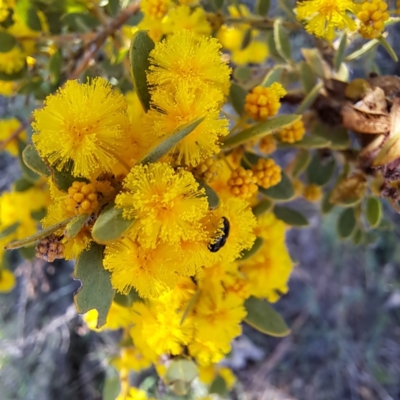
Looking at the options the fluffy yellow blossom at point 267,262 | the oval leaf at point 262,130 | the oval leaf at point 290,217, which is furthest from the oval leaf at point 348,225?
the oval leaf at point 262,130

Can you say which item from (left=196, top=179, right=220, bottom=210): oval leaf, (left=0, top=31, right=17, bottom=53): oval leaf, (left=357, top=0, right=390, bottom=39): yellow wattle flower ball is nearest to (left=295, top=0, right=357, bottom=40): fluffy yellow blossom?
(left=357, top=0, right=390, bottom=39): yellow wattle flower ball

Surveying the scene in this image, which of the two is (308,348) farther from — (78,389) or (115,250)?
(115,250)

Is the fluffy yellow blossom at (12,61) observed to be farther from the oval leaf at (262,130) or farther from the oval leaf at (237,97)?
the oval leaf at (262,130)

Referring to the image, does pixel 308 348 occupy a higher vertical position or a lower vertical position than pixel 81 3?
lower

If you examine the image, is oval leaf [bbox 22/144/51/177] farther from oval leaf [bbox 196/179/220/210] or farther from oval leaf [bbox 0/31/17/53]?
oval leaf [bbox 0/31/17/53]

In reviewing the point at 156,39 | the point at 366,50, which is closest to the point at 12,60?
the point at 156,39

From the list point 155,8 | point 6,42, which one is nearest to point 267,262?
point 155,8

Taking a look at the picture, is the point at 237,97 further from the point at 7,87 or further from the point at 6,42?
the point at 7,87
